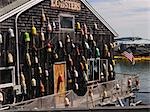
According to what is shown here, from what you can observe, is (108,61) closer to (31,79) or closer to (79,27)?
(79,27)

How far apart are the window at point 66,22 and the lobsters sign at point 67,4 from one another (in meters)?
0.45

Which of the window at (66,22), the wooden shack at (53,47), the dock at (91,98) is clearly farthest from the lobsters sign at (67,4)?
the dock at (91,98)

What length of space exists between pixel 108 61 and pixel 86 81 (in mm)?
3212

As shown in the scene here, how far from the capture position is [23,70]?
57.5 ft

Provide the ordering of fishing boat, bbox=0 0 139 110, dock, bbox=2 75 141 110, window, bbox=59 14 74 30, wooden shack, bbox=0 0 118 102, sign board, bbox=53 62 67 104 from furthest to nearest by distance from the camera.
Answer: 1. window, bbox=59 14 74 30
2. sign board, bbox=53 62 67 104
3. wooden shack, bbox=0 0 118 102
4. fishing boat, bbox=0 0 139 110
5. dock, bbox=2 75 141 110

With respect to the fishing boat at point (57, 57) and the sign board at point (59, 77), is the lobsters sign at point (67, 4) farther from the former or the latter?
the sign board at point (59, 77)

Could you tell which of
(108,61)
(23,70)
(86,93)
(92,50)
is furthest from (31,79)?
(108,61)

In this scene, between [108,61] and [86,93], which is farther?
[108,61]

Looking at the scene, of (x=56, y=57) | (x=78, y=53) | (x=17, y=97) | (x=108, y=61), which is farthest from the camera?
(x=108, y=61)

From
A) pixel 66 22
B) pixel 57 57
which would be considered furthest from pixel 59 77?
pixel 66 22

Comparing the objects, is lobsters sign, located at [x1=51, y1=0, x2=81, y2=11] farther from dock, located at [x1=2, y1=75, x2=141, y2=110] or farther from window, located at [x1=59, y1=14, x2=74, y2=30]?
dock, located at [x1=2, y1=75, x2=141, y2=110]

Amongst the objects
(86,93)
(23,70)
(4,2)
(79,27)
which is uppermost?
(4,2)

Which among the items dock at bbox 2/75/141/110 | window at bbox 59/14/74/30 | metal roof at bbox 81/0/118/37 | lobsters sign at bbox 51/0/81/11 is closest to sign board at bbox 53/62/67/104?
dock at bbox 2/75/141/110

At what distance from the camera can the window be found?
20.1m
